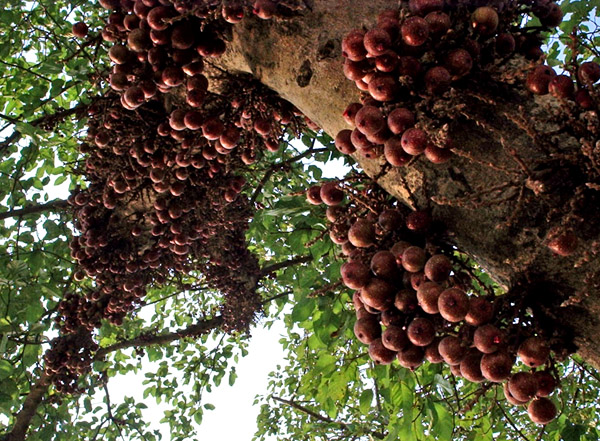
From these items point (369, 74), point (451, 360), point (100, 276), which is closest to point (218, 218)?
point (100, 276)

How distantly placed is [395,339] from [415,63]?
2.74 ft

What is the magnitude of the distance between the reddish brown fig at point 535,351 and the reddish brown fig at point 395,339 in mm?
315

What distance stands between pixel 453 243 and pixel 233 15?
1.18 metres

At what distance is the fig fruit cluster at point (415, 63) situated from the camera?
1.35 metres

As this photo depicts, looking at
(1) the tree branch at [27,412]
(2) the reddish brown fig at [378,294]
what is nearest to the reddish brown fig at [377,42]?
(2) the reddish brown fig at [378,294]

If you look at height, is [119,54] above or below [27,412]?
below

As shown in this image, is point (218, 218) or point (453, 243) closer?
point (453, 243)

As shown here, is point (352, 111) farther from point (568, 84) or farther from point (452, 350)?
point (452, 350)

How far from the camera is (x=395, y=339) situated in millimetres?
1372

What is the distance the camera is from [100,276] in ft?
12.2

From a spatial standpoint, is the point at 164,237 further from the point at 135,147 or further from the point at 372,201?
the point at 372,201

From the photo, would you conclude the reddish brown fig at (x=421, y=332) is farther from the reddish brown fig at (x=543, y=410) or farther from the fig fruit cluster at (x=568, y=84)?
the fig fruit cluster at (x=568, y=84)

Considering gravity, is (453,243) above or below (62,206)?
→ below

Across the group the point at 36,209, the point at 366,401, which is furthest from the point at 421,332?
the point at 36,209
